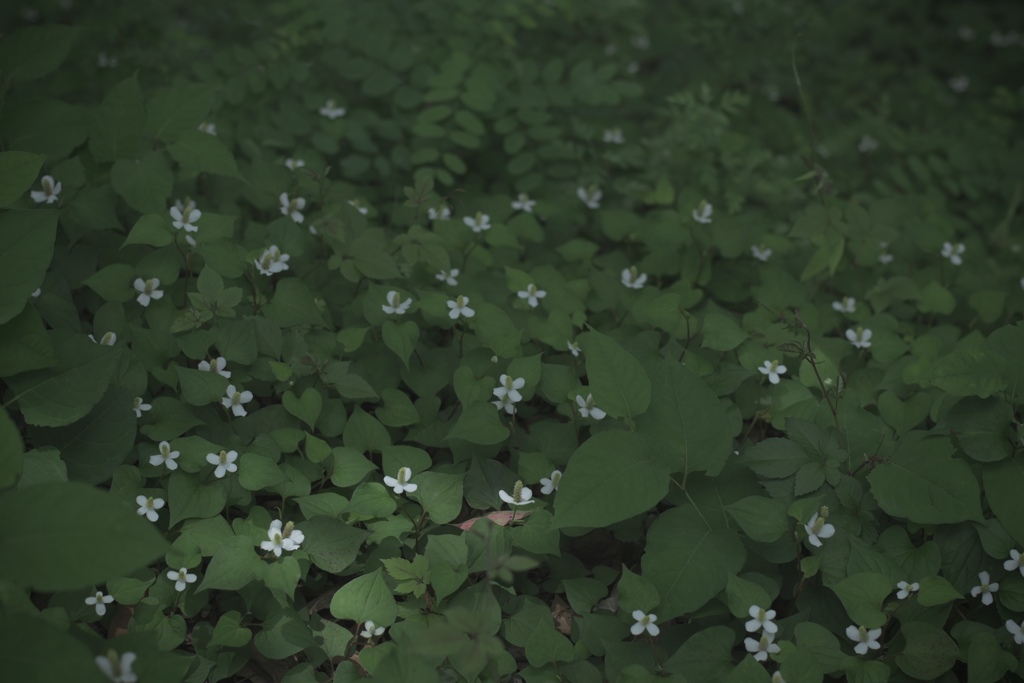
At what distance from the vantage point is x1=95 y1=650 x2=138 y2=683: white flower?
5.31ft

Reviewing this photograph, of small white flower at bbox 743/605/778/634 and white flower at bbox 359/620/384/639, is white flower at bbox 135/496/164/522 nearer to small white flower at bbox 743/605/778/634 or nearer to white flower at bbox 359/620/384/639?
white flower at bbox 359/620/384/639

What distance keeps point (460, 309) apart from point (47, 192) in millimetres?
1386

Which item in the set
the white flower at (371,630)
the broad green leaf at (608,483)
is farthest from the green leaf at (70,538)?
the broad green leaf at (608,483)

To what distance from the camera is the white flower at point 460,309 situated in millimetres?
2490

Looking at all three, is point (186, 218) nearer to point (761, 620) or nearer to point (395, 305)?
point (395, 305)

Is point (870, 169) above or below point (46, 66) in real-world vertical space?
below

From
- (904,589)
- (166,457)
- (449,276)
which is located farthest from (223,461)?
(904,589)

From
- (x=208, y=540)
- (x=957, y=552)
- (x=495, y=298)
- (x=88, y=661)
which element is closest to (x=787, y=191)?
(x=495, y=298)

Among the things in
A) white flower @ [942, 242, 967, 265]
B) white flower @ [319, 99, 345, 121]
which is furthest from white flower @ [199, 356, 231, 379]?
white flower @ [942, 242, 967, 265]

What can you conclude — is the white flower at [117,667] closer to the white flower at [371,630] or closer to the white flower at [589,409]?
the white flower at [371,630]

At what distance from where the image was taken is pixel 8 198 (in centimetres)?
212

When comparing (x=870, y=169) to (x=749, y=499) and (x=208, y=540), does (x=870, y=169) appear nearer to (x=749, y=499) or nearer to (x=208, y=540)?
(x=749, y=499)

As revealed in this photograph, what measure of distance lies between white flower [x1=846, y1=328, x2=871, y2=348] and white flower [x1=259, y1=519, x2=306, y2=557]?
1.98 meters

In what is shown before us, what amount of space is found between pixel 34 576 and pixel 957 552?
2.19m
